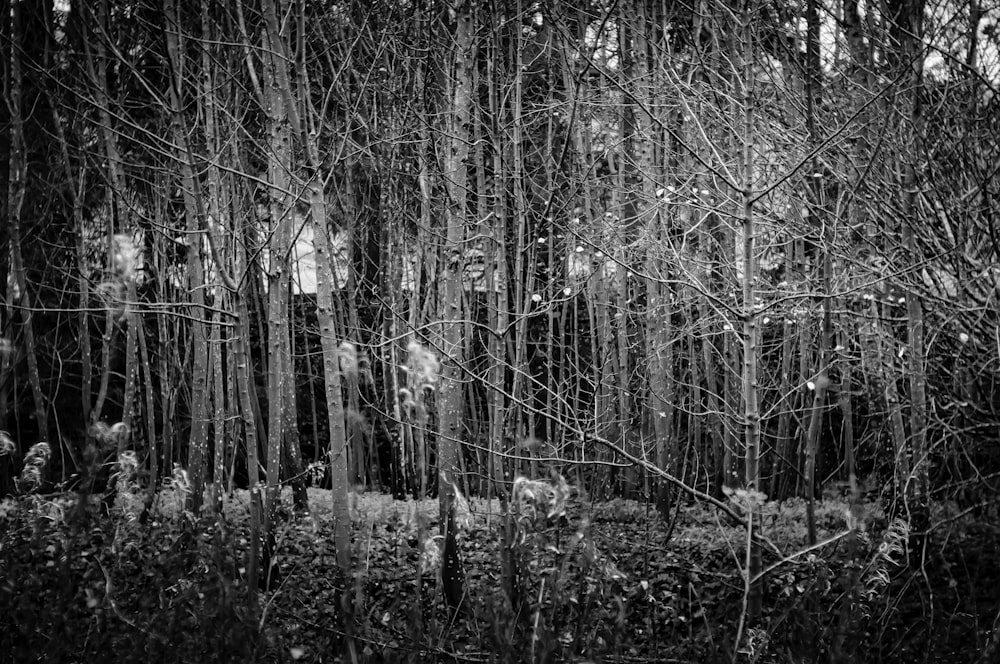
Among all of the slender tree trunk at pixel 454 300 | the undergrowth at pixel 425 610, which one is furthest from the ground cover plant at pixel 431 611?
the slender tree trunk at pixel 454 300

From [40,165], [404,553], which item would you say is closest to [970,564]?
[404,553]

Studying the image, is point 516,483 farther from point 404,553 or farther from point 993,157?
point 404,553

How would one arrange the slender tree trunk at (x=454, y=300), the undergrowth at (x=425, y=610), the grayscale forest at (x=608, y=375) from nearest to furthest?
the undergrowth at (x=425, y=610)
the grayscale forest at (x=608, y=375)
the slender tree trunk at (x=454, y=300)

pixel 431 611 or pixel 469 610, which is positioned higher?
pixel 431 611

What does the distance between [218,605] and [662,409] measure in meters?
7.48

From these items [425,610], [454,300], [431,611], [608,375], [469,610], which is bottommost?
[425,610]

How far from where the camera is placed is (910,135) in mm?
5289

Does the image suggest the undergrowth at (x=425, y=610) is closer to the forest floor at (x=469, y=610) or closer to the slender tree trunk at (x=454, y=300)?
the forest floor at (x=469, y=610)

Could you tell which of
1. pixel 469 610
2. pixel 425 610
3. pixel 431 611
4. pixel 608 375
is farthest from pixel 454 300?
pixel 431 611

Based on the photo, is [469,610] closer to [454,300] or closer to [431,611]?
[431,611]

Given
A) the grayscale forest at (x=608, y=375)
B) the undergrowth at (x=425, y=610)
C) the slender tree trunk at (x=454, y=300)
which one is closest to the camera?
the undergrowth at (x=425, y=610)

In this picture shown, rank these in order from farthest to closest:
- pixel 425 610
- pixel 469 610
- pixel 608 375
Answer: pixel 608 375
pixel 425 610
pixel 469 610

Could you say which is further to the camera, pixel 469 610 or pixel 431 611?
pixel 469 610

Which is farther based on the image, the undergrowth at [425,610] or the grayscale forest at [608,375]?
the grayscale forest at [608,375]
